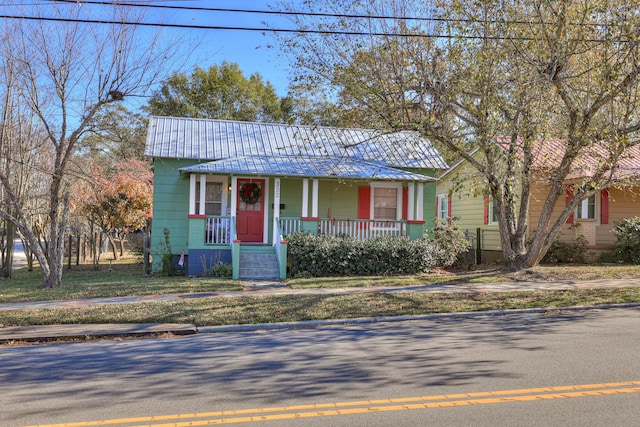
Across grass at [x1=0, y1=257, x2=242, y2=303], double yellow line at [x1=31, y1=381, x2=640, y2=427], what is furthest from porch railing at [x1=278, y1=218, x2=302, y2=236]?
double yellow line at [x1=31, y1=381, x2=640, y2=427]

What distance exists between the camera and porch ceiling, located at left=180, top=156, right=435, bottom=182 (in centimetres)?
1542

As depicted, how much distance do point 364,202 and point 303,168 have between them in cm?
307

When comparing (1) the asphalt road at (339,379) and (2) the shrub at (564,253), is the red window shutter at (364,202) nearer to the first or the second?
(2) the shrub at (564,253)

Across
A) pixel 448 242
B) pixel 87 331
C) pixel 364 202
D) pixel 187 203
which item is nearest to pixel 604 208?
pixel 448 242

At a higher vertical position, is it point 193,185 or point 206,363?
point 193,185

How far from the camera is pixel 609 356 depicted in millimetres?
6469

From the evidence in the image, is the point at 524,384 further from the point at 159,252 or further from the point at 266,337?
the point at 159,252

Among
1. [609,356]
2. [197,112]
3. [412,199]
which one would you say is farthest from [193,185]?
[197,112]

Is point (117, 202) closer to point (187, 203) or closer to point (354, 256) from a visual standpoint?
point (187, 203)

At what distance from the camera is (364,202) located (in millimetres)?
18297

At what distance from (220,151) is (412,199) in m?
6.65

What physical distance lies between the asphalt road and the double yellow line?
0.02m

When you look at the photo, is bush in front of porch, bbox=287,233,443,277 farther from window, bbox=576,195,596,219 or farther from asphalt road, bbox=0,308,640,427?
window, bbox=576,195,596,219

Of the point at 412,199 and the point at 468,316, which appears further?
the point at 412,199
